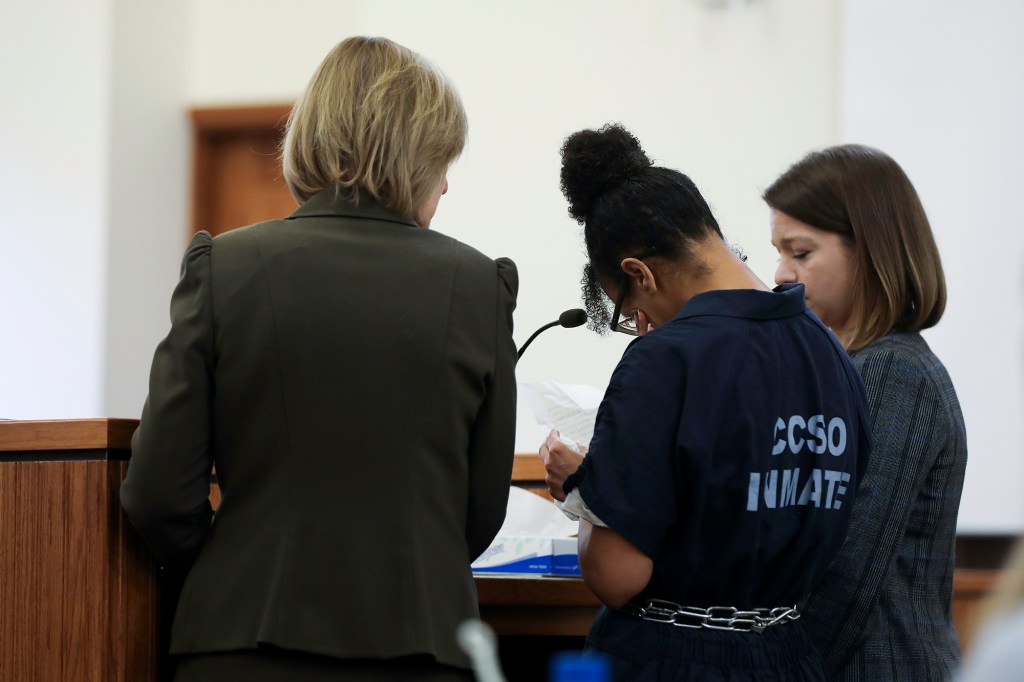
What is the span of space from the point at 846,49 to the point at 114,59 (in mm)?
2415

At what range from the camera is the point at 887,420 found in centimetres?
143

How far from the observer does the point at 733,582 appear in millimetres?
1239

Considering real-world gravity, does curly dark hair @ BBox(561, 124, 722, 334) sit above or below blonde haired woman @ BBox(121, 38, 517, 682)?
above

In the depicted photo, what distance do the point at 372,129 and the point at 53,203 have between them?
9.97ft

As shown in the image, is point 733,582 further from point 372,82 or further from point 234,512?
point 372,82

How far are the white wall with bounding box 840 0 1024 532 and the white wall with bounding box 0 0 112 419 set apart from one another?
2.46 m

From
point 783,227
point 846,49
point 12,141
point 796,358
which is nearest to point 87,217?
point 12,141

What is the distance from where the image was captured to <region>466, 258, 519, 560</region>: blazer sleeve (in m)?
1.23

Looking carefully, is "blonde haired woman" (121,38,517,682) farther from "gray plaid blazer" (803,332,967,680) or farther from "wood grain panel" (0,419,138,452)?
"gray plaid blazer" (803,332,967,680)

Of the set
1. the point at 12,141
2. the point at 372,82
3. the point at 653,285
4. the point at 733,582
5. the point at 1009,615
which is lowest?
the point at 733,582

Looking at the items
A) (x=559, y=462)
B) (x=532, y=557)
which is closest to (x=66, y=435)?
(x=559, y=462)

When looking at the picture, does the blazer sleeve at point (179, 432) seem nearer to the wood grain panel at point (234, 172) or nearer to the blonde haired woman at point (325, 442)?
the blonde haired woman at point (325, 442)

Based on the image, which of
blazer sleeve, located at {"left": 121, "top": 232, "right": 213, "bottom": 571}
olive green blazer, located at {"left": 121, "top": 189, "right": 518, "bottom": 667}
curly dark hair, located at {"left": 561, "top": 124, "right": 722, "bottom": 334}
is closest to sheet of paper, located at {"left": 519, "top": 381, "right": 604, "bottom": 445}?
curly dark hair, located at {"left": 561, "top": 124, "right": 722, "bottom": 334}

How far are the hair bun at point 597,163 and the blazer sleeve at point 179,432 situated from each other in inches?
19.0
